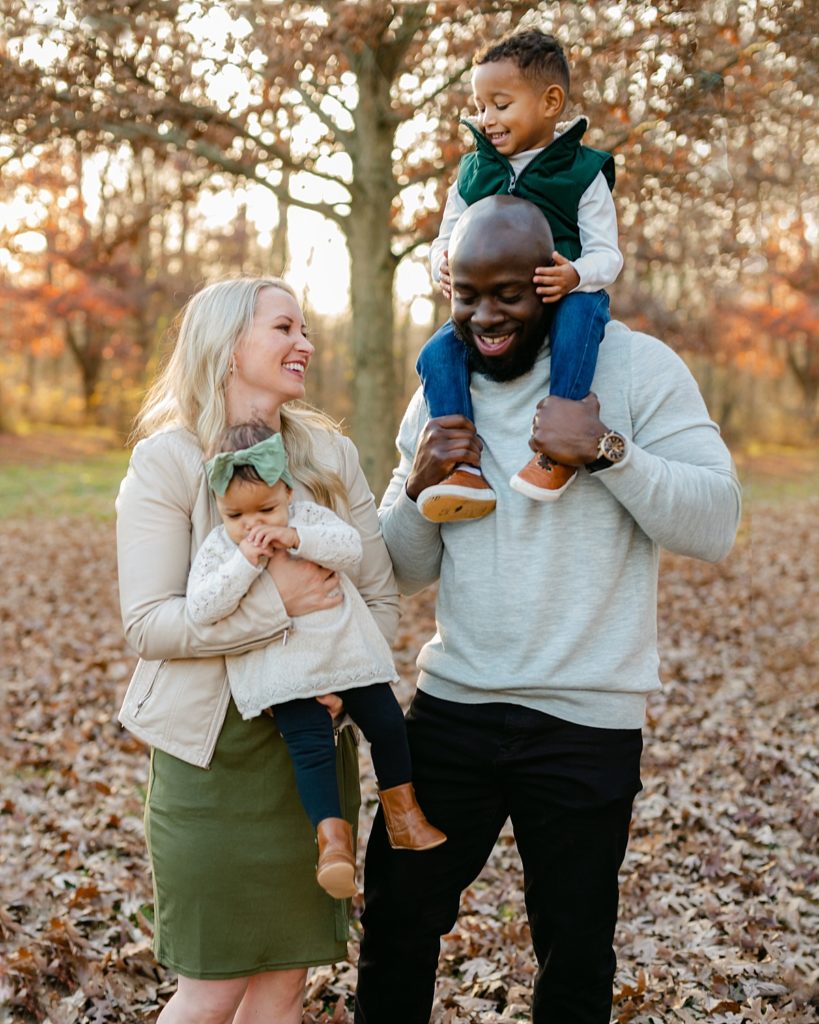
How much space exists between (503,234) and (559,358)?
0.32m

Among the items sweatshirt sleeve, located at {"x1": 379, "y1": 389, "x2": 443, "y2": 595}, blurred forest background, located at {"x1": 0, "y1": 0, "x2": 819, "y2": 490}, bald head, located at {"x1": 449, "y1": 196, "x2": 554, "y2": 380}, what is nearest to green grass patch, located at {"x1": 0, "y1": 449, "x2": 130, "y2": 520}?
blurred forest background, located at {"x1": 0, "y1": 0, "x2": 819, "y2": 490}

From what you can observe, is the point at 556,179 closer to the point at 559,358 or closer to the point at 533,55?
the point at 533,55

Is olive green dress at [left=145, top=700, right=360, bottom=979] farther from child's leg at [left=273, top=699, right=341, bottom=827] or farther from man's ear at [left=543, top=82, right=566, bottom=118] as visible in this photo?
man's ear at [left=543, top=82, right=566, bottom=118]

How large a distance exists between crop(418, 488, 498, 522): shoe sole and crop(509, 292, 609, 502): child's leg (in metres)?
0.12

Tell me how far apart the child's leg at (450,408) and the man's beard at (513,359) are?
0.13 ft

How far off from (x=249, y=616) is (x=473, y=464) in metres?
0.66

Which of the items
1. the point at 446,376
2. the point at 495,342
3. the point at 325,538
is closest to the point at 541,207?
the point at 495,342

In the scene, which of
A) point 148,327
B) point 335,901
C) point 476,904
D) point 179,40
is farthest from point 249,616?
point 148,327

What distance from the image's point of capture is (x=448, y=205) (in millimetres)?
2898

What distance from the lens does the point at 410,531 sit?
2.83 metres

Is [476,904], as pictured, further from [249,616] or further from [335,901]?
[249,616]

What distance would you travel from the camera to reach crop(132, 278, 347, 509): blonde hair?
2.68m

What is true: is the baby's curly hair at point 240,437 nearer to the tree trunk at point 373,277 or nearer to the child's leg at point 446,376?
the child's leg at point 446,376

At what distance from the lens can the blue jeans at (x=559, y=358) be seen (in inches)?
98.8
